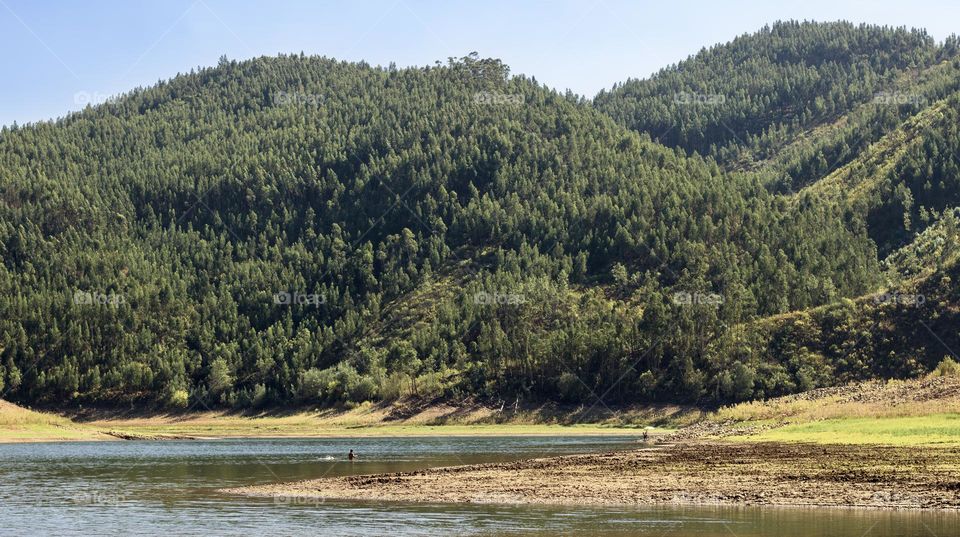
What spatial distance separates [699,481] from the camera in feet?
205

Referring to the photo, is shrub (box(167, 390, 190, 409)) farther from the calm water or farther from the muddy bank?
the muddy bank

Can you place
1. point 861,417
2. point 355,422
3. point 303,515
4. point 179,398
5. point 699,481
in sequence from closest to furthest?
point 303,515
point 699,481
point 861,417
point 355,422
point 179,398

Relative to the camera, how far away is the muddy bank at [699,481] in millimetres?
55094

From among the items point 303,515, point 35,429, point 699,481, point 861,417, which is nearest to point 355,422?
point 35,429

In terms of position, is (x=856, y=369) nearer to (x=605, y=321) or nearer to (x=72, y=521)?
(x=605, y=321)

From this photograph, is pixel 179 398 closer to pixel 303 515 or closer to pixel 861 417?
pixel 861 417

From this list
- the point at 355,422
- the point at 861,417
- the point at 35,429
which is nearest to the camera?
the point at 861,417

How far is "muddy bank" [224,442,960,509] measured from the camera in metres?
55.1

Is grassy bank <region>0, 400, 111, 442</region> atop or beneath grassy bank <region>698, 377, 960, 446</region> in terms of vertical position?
atop

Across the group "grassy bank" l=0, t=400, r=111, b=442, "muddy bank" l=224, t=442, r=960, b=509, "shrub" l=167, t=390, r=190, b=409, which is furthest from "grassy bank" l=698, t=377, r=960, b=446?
"shrub" l=167, t=390, r=190, b=409

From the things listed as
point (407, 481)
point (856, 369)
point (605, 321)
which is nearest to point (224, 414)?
point (605, 321)

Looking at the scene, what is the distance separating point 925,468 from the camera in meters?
61.3

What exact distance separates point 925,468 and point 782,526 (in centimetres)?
1774

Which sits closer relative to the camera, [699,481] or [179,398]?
[699,481]
